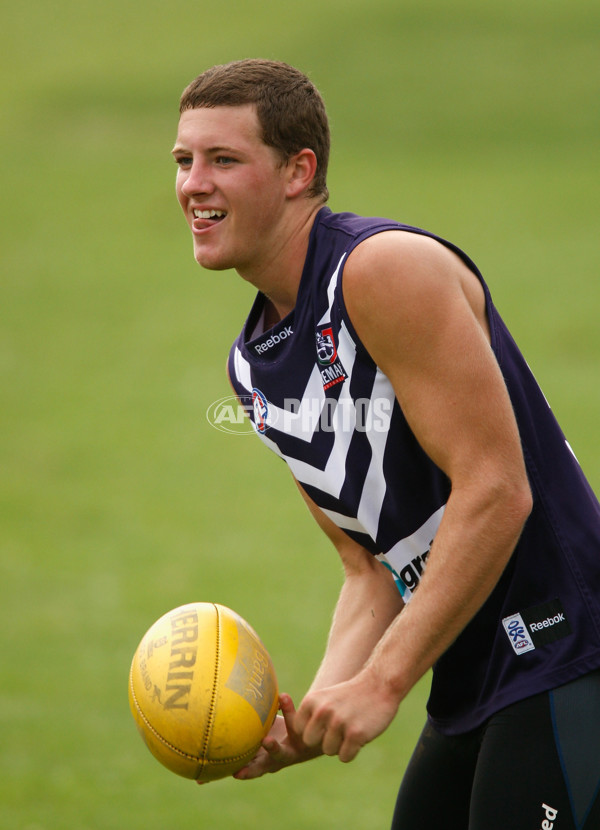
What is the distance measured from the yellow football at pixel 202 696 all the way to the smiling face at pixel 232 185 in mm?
984

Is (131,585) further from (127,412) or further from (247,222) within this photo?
(247,222)

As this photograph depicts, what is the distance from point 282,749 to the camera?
Result: 2.81 meters

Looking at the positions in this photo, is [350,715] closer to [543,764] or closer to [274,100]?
[543,764]

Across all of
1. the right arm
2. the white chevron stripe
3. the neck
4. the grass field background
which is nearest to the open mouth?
the neck

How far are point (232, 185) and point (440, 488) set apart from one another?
3.11ft

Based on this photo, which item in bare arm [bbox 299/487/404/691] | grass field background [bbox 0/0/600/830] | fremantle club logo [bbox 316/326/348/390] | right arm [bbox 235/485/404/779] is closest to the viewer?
fremantle club logo [bbox 316/326/348/390]

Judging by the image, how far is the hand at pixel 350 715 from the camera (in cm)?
236

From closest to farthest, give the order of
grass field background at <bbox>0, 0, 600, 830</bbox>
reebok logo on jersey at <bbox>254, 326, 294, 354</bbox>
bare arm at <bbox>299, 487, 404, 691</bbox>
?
reebok logo on jersey at <bbox>254, 326, 294, 354</bbox> < bare arm at <bbox>299, 487, 404, 691</bbox> < grass field background at <bbox>0, 0, 600, 830</bbox>

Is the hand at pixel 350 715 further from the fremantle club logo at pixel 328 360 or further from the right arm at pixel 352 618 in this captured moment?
the fremantle club logo at pixel 328 360

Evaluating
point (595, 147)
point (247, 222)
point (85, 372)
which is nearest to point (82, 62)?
point (595, 147)

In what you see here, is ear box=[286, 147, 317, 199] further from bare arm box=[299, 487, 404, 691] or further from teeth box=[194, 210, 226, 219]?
bare arm box=[299, 487, 404, 691]

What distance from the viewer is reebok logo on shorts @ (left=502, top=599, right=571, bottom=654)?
102 inches

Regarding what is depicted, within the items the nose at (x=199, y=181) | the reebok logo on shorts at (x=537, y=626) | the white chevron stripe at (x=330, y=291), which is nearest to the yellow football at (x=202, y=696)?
the reebok logo on shorts at (x=537, y=626)

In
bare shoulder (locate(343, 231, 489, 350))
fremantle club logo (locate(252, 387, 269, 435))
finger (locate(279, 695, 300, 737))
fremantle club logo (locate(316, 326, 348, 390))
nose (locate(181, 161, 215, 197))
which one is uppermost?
nose (locate(181, 161, 215, 197))
